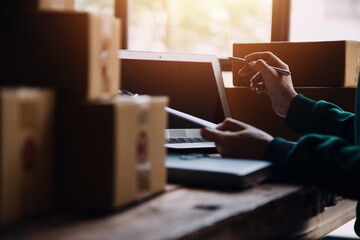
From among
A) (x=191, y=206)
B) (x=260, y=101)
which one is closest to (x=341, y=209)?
(x=260, y=101)

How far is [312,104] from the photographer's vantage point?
150 cm

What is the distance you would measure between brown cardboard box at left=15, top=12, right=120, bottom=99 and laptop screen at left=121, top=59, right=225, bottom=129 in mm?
695

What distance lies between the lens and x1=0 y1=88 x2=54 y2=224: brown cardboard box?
0.64 metres

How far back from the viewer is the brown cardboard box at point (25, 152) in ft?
2.11

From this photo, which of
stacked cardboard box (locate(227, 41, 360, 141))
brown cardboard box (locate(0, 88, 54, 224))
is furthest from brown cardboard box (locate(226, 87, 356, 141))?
brown cardboard box (locate(0, 88, 54, 224))

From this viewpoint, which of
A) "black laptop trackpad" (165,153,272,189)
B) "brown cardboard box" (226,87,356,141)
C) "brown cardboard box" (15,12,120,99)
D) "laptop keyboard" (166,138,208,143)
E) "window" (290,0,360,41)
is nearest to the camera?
"brown cardboard box" (15,12,120,99)

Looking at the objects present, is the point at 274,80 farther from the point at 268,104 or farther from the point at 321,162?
the point at 321,162

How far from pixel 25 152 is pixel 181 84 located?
3.08 ft

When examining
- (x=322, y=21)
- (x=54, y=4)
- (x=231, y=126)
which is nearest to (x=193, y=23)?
(x=322, y=21)

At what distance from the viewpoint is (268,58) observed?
5.30 feet

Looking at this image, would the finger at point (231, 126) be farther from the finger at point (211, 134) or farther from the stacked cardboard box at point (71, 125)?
the stacked cardboard box at point (71, 125)

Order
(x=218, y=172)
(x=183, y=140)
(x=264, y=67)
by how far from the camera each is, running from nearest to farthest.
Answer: (x=218, y=172)
(x=183, y=140)
(x=264, y=67)

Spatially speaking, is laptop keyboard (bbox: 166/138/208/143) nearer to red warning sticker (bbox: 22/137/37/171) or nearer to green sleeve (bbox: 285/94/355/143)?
green sleeve (bbox: 285/94/355/143)

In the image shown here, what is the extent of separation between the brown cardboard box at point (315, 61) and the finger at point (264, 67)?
25cm
